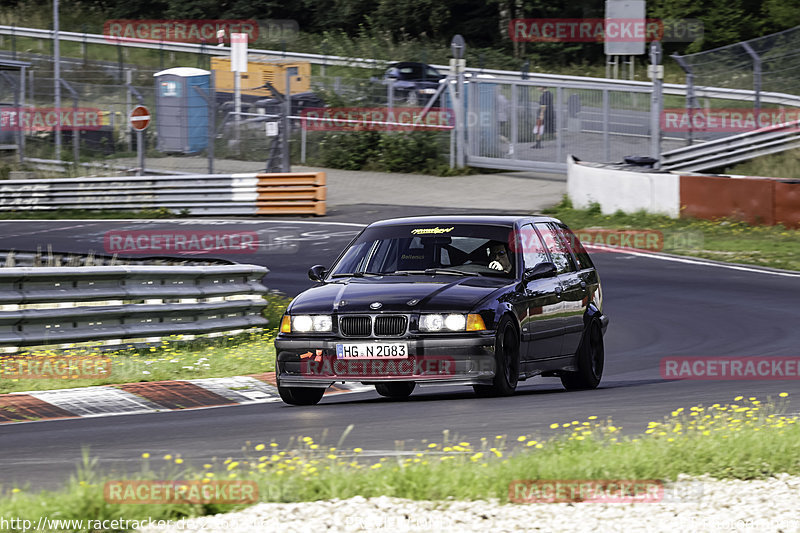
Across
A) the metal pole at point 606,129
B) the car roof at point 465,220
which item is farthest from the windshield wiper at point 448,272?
the metal pole at point 606,129

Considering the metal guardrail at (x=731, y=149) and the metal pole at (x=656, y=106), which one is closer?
the metal pole at (x=656, y=106)

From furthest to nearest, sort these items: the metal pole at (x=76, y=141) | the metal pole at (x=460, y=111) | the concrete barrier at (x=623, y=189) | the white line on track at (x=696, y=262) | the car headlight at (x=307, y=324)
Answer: the metal pole at (x=460, y=111) < the metal pole at (x=76, y=141) < the concrete barrier at (x=623, y=189) < the white line on track at (x=696, y=262) < the car headlight at (x=307, y=324)

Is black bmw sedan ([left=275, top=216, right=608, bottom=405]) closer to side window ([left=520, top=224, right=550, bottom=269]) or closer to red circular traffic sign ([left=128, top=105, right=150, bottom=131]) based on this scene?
side window ([left=520, top=224, right=550, bottom=269])

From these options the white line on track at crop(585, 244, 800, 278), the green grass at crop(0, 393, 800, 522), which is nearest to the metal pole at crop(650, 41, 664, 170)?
the white line on track at crop(585, 244, 800, 278)

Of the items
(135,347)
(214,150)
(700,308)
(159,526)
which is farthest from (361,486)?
(214,150)

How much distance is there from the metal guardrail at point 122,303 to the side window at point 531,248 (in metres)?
3.98

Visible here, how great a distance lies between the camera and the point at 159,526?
5.45m

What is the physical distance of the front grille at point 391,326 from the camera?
32.0ft

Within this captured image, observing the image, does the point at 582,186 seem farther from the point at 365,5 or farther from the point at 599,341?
the point at 365,5

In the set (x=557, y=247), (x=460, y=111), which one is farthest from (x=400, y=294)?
(x=460, y=111)

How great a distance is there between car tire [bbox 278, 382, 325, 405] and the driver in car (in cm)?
167

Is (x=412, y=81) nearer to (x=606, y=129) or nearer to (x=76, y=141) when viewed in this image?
(x=606, y=129)

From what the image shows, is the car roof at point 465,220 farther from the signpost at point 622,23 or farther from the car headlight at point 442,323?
the signpost at point 622,23

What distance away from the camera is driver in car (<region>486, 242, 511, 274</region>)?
1066 cm
